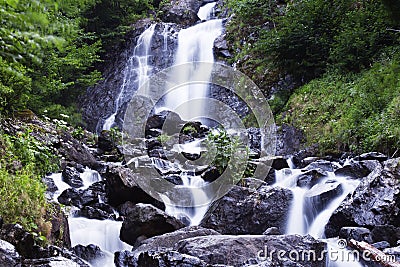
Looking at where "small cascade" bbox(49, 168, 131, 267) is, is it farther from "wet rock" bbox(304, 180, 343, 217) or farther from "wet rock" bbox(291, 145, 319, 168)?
"wet rock" bbox(291, 145, 319, 168)

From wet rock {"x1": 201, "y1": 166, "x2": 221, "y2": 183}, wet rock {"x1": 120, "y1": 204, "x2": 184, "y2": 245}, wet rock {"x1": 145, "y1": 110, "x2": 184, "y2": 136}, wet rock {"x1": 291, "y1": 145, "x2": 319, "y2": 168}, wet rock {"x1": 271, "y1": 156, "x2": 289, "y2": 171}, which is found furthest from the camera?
wet rock {"x1": 145, "y1": 110, "x2": 184, "y2": 136}

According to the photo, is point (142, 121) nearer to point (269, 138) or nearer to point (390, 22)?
point (269, 138)

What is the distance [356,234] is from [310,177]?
2508 mm

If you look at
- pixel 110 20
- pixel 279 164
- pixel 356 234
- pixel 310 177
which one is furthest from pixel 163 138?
pixel 110 20

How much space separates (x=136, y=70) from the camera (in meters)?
20.6

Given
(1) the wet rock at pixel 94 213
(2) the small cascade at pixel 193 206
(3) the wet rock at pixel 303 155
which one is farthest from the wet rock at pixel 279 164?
(1) the wet rock at pixel 94 213

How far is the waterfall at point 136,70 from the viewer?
64.8 ft

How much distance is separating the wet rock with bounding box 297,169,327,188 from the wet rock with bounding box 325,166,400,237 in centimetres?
129

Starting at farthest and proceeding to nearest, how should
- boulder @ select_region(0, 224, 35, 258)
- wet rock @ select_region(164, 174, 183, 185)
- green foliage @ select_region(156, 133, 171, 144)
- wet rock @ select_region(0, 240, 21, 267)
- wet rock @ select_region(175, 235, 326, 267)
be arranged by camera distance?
green foliage @ select_region(156, 133, 171, 144) < wet rock @ select_region(164, 174, 183, 185) < wet rock @ select_region(175, 235, 326, 267) < boulder @ select_region(0, 224, 35, 258) < wet rock @ select_region(0, 240, 21, 267)

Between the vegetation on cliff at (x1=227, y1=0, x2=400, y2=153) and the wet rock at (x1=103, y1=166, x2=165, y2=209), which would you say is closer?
the wet rock at (x1=103, y1=166, x2=165, y2=209)

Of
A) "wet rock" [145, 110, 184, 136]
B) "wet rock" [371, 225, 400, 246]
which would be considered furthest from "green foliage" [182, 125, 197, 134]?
"wet rock" [371, 225, 400, 246]

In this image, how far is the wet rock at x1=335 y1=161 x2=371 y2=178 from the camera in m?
8.16

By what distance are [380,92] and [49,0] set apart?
33.7 feet

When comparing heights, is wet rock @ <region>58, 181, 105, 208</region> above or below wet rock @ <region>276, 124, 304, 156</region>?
below
